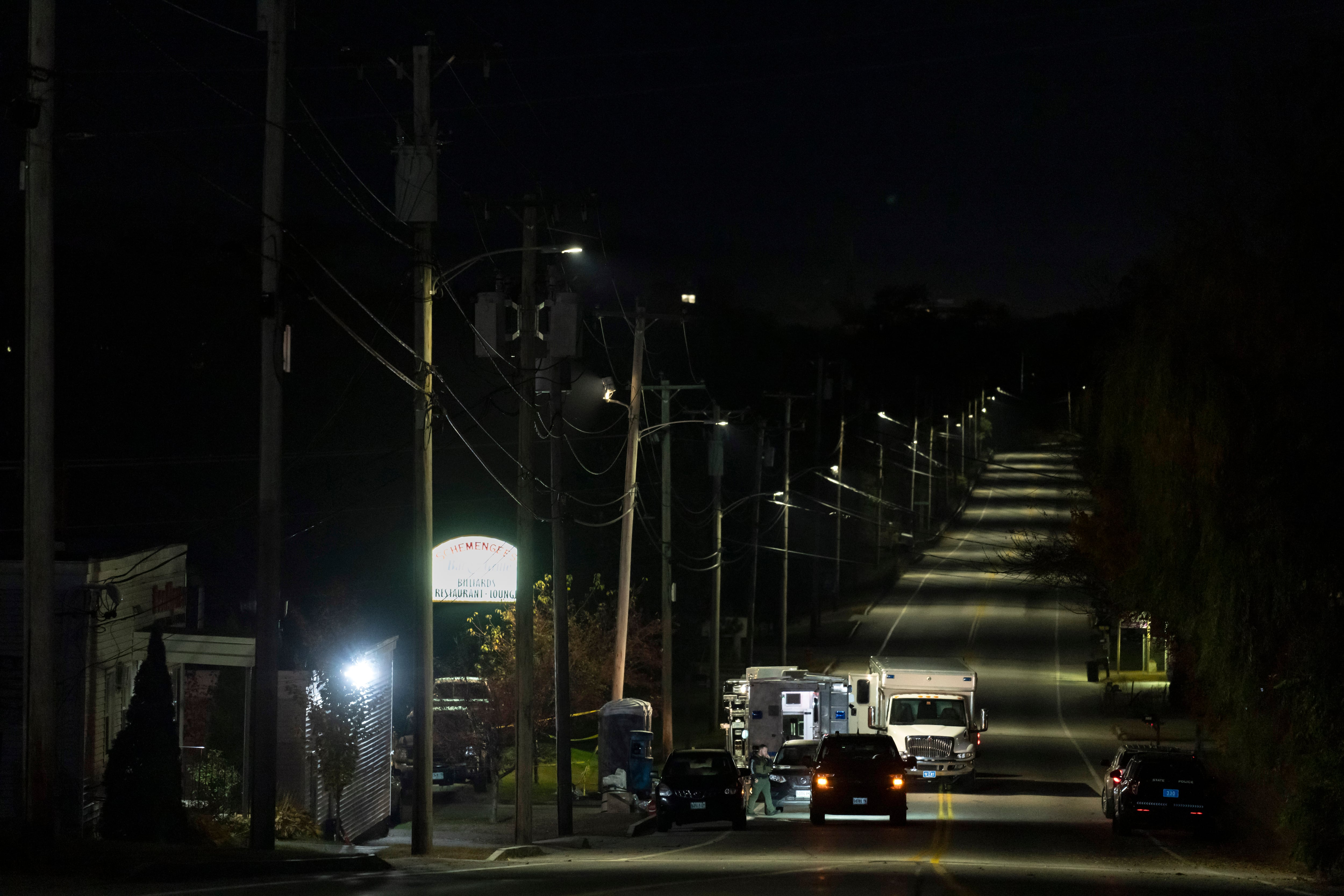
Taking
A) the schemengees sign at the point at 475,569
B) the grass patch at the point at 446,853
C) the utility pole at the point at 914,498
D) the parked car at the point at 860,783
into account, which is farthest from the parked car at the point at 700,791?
the utility pole at the point at 914,498

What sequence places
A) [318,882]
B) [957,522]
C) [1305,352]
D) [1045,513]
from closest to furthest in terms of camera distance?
[318,882] → [1305,352] → [1045,513] → [957,522]

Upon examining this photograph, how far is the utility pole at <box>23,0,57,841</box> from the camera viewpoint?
47.4 feet

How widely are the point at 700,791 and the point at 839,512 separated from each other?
4835 cm

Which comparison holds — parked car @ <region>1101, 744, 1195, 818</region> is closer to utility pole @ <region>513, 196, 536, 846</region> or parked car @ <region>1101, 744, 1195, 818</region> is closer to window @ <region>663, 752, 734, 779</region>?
window @ <region>663, 752, 734, 779</region>

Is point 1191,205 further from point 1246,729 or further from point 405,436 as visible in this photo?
point 405,436

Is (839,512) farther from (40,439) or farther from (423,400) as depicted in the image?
(40,439)

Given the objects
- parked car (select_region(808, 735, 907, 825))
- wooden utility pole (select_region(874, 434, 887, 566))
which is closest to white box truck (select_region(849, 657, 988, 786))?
parked car (select_region(808, 735, 907, 825))

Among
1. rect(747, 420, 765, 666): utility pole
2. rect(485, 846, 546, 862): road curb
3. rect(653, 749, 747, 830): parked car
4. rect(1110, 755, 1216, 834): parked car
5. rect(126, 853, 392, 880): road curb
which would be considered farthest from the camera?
rect(747, 420, 765, 666): utility pole

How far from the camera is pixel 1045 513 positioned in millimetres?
108938

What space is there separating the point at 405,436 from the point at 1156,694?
33667 mm

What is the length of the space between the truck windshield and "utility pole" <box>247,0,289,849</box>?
2290 cm

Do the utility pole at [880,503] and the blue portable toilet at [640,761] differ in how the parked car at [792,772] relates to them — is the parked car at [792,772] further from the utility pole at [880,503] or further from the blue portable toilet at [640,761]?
the utility pole at [880,503]

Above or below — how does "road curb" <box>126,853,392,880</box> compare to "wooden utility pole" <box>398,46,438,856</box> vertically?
below

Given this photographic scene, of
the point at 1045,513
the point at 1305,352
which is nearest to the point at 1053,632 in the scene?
the point at 1045,513
